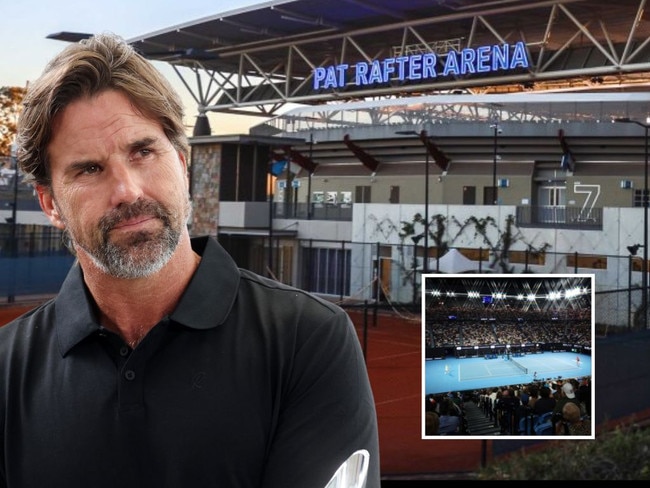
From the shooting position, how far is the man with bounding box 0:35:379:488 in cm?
88

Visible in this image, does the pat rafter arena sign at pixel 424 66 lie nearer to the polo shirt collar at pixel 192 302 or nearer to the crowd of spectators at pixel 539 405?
the crowd of spectators at pixel 539 405

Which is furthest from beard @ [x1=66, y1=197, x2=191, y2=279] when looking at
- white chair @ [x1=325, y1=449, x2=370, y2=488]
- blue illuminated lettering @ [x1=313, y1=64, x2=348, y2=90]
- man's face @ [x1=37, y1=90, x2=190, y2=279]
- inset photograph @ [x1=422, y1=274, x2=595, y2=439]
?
blue illuminated lettering @ [x1=313, y1=64, x2=348, y2=90]

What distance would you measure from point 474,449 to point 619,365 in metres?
0.92

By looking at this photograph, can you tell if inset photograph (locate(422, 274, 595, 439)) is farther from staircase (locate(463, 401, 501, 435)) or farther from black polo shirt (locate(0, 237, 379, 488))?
black polo shirt (locate(0, 237, 379, 488))

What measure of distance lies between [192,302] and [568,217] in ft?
14.6

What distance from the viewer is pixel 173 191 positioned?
0.93 meters

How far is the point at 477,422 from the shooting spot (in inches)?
180

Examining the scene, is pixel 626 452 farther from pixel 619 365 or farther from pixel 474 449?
pixel 474 449

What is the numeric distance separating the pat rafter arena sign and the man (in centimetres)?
457

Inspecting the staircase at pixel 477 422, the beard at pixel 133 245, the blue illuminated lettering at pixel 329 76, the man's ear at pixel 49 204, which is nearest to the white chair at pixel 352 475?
the beard at pixel 133 245

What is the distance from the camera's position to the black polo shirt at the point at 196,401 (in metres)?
0.88

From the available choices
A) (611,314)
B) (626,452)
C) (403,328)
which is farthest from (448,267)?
(626,452)

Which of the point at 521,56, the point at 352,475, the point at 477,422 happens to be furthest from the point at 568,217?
the point at 352,475

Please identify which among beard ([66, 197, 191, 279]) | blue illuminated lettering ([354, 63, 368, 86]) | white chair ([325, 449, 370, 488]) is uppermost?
blue illuminated lettering ([354, 63, 368, 86])
